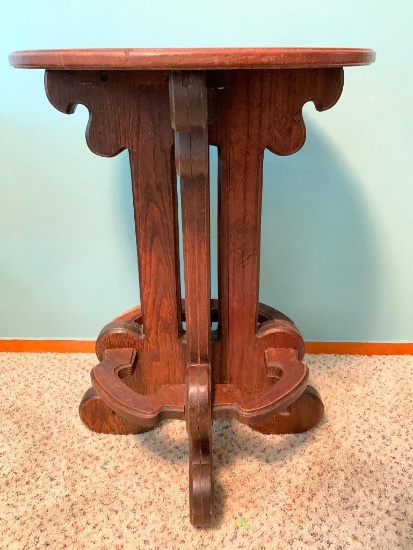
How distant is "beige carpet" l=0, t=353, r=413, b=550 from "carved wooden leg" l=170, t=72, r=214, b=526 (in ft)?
0.24

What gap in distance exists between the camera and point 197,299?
2.58 ft

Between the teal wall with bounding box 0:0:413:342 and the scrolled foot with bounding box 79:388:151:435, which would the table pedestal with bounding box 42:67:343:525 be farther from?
the teal wall with bounding box 0:0:413:342

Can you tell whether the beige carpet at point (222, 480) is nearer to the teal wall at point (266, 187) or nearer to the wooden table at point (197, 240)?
the wooden table at point (197, 240)

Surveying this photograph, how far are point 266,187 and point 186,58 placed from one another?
0.55m

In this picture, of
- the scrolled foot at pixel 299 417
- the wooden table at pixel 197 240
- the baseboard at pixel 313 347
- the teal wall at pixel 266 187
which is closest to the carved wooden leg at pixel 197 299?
the wooden table at pixel 197 240

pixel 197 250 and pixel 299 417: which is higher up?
pixel 197 250

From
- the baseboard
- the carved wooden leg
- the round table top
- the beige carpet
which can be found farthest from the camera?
the baseboard

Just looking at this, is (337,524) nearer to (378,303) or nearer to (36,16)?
(378,303)

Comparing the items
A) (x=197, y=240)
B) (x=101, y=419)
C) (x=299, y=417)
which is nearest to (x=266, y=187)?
(x=197, y=240)

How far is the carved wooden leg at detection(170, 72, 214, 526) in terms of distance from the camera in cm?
66

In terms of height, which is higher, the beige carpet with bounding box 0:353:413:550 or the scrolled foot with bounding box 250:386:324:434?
the scrolled foot with bounding box 250:386:324:434

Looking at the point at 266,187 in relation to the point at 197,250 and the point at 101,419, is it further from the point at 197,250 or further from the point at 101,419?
the point at 101,419

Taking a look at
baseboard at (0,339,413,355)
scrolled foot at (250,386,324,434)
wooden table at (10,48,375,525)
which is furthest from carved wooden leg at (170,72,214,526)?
baseboard at (0,339,413,355)

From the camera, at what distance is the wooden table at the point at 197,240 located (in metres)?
0.71
